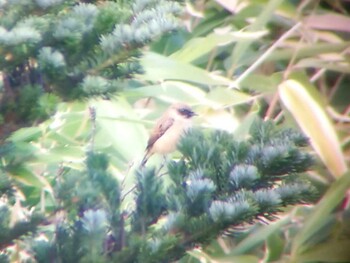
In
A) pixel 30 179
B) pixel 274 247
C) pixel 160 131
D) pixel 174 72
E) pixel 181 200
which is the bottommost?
pixel 181 200

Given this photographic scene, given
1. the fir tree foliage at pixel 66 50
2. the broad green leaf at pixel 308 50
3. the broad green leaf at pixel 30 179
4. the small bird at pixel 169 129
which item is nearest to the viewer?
the fir tree foliage at pixel 66 50

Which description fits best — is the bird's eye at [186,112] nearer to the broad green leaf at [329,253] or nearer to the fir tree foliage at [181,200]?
the broad green leaf at [329,253]

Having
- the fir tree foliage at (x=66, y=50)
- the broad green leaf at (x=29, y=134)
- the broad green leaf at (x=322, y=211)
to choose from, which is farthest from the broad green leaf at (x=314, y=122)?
the fir tree foliage at (x=66, y=50)

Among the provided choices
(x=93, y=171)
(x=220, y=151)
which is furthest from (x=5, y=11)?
(x=220, y=151)

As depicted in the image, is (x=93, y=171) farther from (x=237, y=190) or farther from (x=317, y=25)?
(x=317, y=25)

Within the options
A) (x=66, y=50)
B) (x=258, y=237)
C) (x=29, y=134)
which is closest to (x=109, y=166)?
(x=66, y=50)

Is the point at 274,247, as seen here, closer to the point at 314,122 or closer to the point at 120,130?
the point at 314,122

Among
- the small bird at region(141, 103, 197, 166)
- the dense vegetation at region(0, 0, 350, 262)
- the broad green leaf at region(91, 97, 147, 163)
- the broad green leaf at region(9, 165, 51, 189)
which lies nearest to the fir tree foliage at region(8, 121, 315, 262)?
the dense vegetation at region(0, 0, 350, 262)
